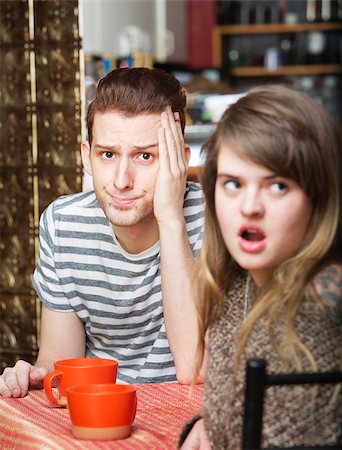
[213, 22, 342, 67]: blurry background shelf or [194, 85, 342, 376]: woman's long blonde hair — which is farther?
[213, 22, 342, 67]: blurry background shelf

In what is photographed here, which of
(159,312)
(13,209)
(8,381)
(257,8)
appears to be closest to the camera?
(8,381)

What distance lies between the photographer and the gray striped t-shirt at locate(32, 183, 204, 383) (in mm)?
1896

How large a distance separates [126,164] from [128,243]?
25 cm

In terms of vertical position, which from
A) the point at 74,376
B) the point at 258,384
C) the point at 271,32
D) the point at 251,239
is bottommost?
the point at 74,376

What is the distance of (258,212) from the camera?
1005mm

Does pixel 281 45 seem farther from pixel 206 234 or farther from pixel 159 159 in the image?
pixel 206 234

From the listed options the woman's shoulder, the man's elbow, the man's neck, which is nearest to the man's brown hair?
the man's neck

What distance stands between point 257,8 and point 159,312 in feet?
22.0

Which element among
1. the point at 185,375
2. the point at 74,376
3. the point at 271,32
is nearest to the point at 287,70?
the point at 271,32

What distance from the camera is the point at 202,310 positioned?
116cm

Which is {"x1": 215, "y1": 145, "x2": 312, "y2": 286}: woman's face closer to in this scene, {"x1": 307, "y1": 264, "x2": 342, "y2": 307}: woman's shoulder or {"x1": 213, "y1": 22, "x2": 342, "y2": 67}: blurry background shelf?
{"x1": 307, "y1": 264, "x2": 342, "y2": 307}: woman's shoulder

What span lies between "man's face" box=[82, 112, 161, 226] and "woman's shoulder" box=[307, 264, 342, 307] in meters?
0.69

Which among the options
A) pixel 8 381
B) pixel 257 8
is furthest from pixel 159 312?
pixel 257 8

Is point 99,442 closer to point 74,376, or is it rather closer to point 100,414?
point 100,414
